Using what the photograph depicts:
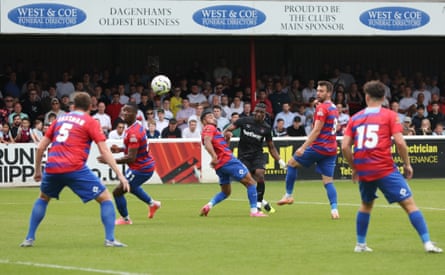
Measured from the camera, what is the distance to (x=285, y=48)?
35156 millimetres

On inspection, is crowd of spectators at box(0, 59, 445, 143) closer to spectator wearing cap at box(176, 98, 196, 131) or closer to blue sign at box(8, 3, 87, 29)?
spectator wearing cap at box(176, 98, 196, 131)

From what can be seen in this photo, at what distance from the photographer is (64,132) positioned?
456 inches

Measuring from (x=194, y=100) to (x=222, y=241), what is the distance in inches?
642

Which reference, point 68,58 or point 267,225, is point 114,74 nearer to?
point 68,58

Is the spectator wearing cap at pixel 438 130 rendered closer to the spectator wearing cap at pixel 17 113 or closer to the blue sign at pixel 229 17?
the blue sign at pixel 229 17

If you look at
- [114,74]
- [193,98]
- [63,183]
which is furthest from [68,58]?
[63,183]

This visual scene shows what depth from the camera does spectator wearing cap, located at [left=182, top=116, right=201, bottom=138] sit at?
26.5 metres

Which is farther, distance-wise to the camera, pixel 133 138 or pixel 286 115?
pixel 286 115

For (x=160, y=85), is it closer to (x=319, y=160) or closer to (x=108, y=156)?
(x=319, y=160)

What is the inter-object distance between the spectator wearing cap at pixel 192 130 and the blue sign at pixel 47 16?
4087 mm

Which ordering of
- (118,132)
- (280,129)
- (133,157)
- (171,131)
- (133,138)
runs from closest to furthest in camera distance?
(133,138), (133,157), (118,132), (171,131), (280,129)

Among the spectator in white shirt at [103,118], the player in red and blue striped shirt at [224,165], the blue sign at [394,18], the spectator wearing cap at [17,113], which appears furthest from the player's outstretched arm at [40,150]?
the blue sign at [394,18]

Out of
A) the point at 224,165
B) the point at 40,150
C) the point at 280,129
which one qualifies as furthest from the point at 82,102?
the point at 280,129

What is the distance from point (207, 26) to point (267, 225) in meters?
14.6
